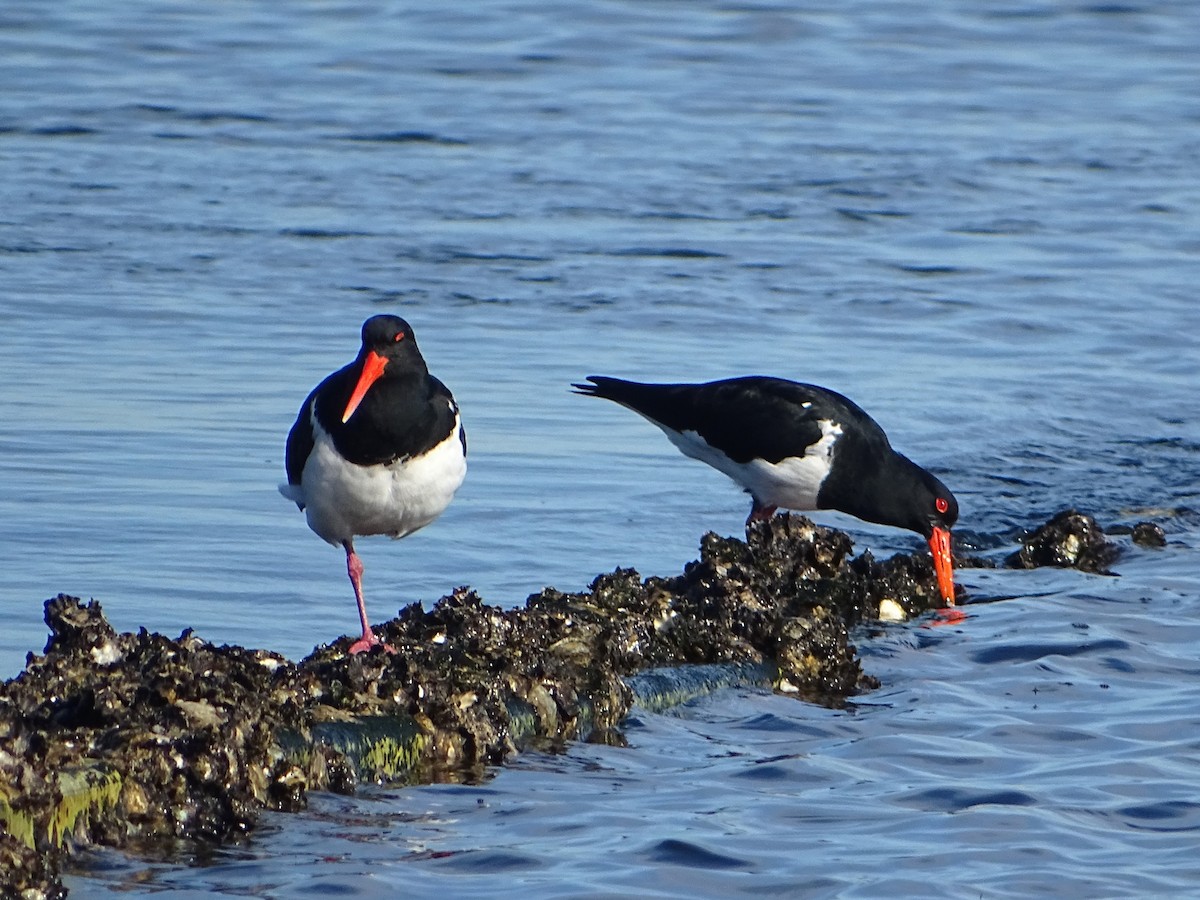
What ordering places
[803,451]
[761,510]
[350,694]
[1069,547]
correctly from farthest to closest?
[761,510] < [803,451] < [1069,547] < [350,694]

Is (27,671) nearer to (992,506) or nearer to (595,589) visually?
(595,589)

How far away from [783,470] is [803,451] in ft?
0.37

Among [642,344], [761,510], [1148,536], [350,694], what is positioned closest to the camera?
[350,694]

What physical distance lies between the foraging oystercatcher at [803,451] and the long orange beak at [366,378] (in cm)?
215

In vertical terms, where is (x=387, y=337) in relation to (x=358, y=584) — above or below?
above

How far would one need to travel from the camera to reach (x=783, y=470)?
767cm

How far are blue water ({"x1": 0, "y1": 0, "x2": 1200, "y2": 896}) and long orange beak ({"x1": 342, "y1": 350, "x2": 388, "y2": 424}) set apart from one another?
743 mm

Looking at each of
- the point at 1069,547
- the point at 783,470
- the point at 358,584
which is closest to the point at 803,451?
the point at 783,470

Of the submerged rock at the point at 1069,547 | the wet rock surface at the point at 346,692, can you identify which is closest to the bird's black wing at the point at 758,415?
the submerged rock at the point at 1069,547

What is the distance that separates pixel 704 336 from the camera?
1041 cm

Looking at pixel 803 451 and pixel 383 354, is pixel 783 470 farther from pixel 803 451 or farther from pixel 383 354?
pixel 383 354

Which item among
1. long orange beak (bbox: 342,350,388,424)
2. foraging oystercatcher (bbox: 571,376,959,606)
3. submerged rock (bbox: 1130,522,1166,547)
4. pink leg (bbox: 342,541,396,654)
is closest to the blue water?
submerged rock (bbox: 1130,522,1166,547)

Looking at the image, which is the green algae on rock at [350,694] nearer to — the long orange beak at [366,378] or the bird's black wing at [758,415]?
the long orange beak at [366,378]

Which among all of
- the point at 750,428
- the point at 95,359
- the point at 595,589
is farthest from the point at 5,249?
Answer: the point at 595,589
